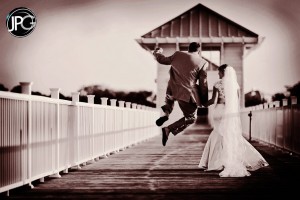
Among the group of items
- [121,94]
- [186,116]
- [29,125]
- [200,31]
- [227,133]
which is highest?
[200,31]

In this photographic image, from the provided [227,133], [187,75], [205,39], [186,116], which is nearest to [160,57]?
[187,75]

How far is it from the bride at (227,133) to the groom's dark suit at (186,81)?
41 centimetres

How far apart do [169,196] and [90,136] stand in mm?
6890

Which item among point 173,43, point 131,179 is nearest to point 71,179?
point 131,179

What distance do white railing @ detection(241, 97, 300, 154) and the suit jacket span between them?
18.1ft

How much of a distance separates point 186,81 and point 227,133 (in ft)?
4.87

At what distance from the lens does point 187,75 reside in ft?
39.2

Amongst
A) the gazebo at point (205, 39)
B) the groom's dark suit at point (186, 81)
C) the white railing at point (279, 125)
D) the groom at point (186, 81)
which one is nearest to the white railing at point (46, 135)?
the groom at point (186, 81)

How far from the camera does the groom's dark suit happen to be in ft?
38.7

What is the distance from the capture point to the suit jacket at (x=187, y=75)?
11.8m

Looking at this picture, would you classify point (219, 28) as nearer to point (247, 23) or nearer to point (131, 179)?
point (247, 23)

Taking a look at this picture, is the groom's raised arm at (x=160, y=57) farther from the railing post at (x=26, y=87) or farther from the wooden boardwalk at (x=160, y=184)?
the railing post at (x=26, y=87)

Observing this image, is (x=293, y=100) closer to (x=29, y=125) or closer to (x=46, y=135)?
(x=46, y=135)

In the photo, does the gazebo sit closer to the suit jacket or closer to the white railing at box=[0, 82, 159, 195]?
the white railing at box=[0, 82, 159, 195]
